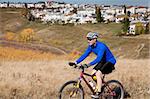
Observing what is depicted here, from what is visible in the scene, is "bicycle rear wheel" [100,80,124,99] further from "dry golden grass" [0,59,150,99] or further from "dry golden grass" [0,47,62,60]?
"dry golden grass" [0,47,62,60]

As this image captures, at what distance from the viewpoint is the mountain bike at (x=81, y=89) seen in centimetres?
919

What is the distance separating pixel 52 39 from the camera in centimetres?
13388

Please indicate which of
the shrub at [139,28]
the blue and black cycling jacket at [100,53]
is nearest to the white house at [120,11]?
the shrub at [139,28]

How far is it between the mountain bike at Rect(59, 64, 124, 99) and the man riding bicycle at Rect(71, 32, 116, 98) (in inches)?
7.6

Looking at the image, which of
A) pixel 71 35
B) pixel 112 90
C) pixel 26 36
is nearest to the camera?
pixel 112 90

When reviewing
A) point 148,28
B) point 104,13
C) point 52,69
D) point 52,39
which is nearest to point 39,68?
point 52,69

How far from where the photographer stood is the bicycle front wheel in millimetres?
9180

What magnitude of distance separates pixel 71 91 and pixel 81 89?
9.1 inches

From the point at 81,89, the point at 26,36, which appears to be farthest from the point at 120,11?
the point at 81,89

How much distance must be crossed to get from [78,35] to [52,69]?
116472mm

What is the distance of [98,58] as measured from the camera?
350 inches

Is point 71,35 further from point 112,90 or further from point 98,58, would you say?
point 98,58

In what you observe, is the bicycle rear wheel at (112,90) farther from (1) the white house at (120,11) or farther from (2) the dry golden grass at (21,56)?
(1) the white house at (120,11)

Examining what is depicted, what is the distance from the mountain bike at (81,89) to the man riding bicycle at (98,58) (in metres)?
0.19
